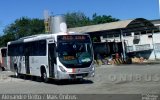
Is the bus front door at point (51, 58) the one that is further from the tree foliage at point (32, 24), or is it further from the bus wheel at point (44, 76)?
the tree foliage at point (32, 24)

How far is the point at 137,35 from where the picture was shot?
59.6m

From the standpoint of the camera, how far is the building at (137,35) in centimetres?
5306

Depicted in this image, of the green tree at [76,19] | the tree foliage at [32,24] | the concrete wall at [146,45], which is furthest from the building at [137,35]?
the green tree at [76,19]

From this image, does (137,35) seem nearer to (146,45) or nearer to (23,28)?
(146,45)

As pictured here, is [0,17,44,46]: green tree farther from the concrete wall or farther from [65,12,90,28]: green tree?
the concrete wall

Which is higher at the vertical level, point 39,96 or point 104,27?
point 104,27

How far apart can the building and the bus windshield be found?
1151 inches

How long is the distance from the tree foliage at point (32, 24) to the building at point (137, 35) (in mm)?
35910

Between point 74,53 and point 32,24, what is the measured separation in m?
78.4

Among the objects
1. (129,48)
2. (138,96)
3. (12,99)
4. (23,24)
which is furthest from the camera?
(23,24)

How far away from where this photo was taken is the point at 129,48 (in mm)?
59531

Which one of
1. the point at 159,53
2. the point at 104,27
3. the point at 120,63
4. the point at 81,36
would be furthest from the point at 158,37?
the point at 81,36

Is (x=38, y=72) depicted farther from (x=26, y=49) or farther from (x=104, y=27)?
(x=104, y=27)

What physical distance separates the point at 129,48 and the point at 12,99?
4464cm
